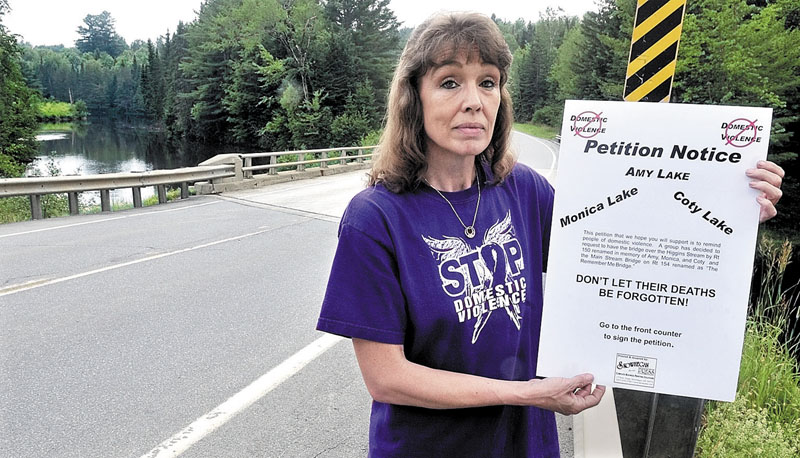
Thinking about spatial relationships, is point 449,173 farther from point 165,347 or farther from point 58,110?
point 58,110

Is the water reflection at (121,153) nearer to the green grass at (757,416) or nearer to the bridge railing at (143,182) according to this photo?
the bridge railing at (143,182)

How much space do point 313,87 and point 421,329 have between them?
50879 millimetres

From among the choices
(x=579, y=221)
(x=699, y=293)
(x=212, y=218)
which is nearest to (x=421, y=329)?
(x=579, y=221)

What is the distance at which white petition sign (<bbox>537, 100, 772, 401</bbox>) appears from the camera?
176cm

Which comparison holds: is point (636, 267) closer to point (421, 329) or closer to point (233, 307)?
point (421, 329)

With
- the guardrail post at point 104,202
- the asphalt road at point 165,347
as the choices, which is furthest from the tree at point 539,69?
the asphalt road at point 165,347

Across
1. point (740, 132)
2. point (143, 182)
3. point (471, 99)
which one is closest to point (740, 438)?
point (740, 132)

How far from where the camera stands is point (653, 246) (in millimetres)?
1814

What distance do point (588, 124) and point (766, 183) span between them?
0.50 meters

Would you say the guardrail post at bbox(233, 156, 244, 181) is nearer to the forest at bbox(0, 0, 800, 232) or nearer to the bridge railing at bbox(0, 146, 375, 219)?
the bridge railing at bbox(0, 146, 375, 219)

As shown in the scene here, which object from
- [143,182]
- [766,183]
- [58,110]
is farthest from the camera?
[58,110]

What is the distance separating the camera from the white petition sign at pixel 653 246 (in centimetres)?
176

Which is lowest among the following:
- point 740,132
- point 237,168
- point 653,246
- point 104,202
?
point 104,202

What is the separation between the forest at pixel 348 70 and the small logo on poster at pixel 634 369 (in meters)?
0.99
